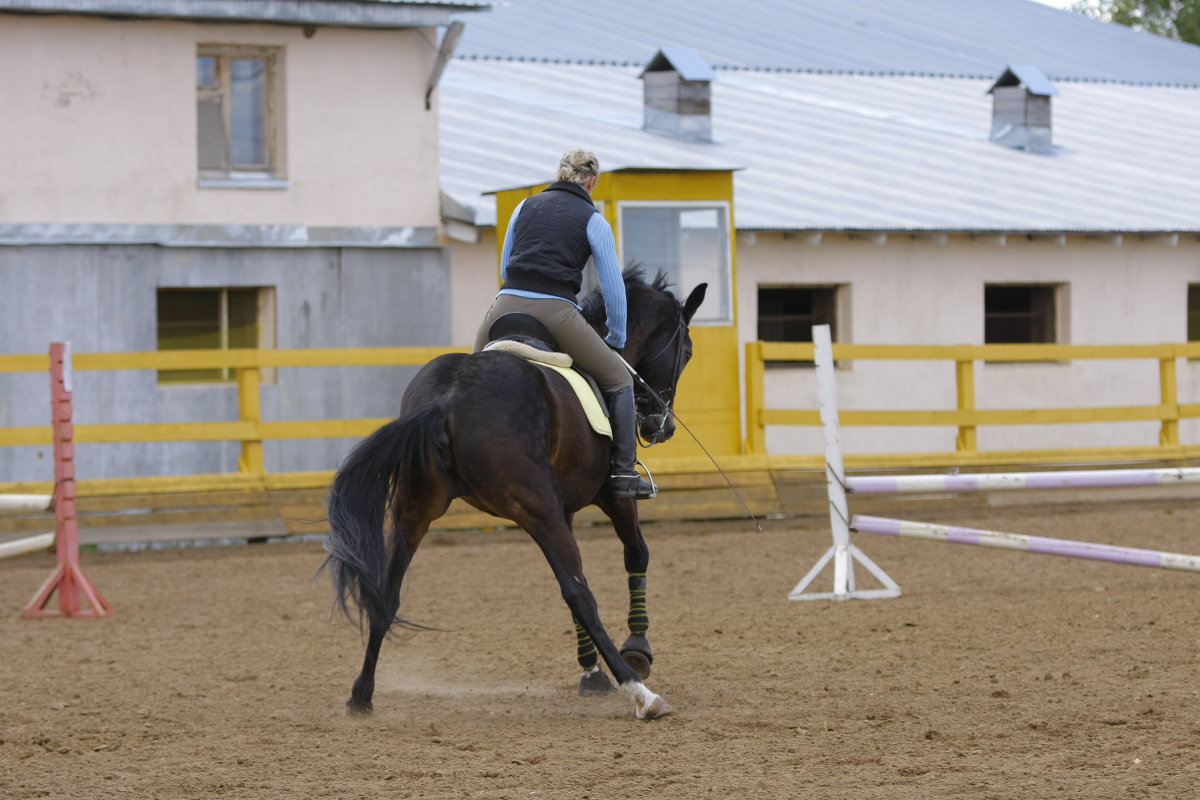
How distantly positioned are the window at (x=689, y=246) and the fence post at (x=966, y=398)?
7.43 ft

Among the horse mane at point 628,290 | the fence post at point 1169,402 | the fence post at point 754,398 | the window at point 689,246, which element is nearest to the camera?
the horse mane at point 628,290

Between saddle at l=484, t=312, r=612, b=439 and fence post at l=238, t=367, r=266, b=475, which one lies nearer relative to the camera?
saddle at l=484, t=312, r=612, b=439

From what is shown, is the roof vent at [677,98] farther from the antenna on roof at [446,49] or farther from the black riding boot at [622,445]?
the black riding boot at [622,445]

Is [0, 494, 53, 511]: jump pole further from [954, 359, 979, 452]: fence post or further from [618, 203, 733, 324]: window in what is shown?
[954, 359, 979, 452]: fence post

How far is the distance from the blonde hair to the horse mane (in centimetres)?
56

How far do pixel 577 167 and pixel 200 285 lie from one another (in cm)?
967

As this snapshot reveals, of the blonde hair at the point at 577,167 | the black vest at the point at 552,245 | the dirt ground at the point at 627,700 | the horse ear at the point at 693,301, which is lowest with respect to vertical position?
the dirt ground at the point at 627,700

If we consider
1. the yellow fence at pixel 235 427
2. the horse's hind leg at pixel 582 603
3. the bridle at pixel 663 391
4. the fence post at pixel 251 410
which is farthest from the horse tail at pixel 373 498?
the fence post at pixel 251 410

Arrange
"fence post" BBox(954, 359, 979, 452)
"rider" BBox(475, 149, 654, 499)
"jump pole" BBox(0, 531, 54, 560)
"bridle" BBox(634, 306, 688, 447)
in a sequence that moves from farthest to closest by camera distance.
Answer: "fence post" BBox(954, 359, 979, 452) → "jump pole" BBox(0, 531, 54, 560) → "bridle" BBox(634, 306, 688, 447) → "rider" BBox(475, 149, 654, 499)

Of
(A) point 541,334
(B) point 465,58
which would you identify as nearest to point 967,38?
(B) point 465,58

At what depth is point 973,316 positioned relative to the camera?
62.1 ft

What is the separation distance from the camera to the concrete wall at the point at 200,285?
15.0 meters

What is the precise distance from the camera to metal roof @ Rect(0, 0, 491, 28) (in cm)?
1475

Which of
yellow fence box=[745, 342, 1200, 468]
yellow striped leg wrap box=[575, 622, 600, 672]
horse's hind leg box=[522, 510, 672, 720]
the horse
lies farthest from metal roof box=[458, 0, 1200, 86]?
horse's hind leg box=[522, 510, 672, 720]
